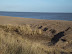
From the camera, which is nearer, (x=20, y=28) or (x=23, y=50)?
(x=23, y=50)

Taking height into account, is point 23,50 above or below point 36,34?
above

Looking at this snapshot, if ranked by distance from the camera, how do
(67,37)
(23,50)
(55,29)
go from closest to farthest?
(23,50) → (67,37) → (55,29)

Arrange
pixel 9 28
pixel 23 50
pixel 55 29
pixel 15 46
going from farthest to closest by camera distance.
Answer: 1. pixel 55 29
2. pixel 9 28
3. pixel 15 46
4. pixel 23 50

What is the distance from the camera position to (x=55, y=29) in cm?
1214

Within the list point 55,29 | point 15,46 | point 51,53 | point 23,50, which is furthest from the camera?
point 55,29

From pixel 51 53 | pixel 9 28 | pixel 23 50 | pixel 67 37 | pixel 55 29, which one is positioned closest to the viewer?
pixel 23 50

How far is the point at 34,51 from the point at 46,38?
19.2ft

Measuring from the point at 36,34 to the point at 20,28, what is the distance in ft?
4.45

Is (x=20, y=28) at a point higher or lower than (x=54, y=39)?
higher

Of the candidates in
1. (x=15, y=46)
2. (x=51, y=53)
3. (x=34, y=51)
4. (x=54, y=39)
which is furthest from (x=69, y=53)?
(x=54, y=39)

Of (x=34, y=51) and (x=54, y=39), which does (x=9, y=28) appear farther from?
(x=34, y=51)

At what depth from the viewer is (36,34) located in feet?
36.2

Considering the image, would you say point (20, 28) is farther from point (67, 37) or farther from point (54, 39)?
point (67, 37)

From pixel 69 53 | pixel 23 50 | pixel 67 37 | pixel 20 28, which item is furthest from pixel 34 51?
pixel 20 28
